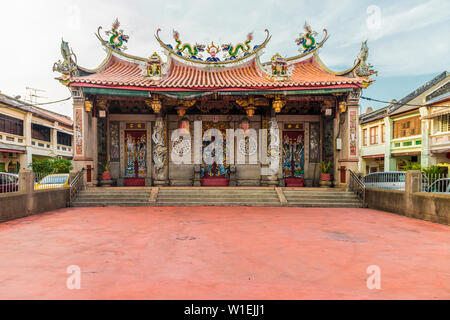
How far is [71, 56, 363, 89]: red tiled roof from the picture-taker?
10930 mm

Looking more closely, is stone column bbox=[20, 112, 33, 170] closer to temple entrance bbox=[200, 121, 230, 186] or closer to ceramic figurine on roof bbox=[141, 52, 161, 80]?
ceramic figurine on roof bbox=[141, 52, 161, 80]

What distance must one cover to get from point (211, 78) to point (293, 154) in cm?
570

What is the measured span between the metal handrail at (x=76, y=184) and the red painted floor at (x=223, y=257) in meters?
2.83

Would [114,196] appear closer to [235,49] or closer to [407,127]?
[235,49]

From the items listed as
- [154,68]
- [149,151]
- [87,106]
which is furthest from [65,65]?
[149,151]

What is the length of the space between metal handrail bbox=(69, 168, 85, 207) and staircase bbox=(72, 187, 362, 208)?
0.19m

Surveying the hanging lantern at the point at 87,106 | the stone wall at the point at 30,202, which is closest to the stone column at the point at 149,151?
the hanging lantern at the point at 87,106

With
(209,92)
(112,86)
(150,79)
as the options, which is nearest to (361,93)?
(209,92)

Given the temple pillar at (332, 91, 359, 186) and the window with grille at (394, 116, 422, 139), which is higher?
the window with grille at (394, 116, 422, 139)

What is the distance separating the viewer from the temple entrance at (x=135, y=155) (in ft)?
44.4

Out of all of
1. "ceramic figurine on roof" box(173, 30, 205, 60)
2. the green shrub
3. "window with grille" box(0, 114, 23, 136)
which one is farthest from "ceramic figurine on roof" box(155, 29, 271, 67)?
"window with grille" box(0, 114, 23, 136)

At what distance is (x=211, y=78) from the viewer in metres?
13.1

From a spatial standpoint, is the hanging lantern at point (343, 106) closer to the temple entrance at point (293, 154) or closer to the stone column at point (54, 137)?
the temple entrance at point (293, 154)
